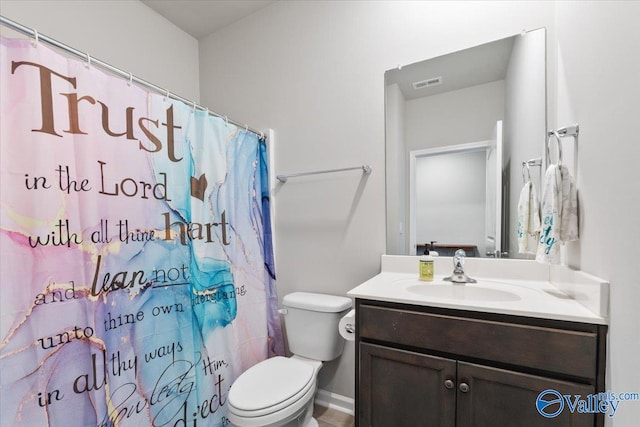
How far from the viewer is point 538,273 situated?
1.29 m

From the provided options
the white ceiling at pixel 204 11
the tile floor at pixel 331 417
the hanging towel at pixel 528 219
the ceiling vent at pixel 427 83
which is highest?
the white ceiling at pixel 204 11

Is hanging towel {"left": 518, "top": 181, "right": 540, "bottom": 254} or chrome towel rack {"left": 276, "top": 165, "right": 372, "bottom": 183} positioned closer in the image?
hanging towel {"left": 518, "top": 181, "right": 540, "bottom": 254}

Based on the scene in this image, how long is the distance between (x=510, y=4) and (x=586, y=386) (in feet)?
A: 5.23

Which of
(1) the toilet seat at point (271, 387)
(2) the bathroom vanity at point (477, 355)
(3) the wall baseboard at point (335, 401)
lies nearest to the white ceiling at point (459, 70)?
(2) the bathroom vanity at point (477, 355)

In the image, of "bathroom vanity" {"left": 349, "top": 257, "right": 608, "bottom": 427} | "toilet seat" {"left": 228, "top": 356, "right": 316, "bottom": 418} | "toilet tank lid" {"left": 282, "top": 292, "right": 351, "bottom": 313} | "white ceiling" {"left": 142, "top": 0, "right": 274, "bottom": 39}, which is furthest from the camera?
"white ceiling" {"left": 142, "top": 0, "right": 274, "bottom": 39}

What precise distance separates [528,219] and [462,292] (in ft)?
1.42

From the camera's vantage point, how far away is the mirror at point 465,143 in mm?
1330

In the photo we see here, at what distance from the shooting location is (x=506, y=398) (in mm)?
936

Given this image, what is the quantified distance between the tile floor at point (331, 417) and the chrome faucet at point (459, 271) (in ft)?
3.44

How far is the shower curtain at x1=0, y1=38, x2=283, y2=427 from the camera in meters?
0.92

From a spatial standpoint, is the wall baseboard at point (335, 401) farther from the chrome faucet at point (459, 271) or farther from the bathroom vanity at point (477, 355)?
the chrome faucet at point (459, 271)

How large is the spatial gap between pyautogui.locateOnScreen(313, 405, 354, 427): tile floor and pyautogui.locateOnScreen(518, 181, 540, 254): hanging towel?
1.36m

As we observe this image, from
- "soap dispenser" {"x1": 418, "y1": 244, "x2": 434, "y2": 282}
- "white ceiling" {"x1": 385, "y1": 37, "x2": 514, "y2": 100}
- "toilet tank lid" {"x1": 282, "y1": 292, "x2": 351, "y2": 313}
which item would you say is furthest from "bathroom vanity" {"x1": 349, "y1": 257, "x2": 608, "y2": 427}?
"white ceiling" {"x1": 385, "y1": 37, "x2": 514, "y2": 100}

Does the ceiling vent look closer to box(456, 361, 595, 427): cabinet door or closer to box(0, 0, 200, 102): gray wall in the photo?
box(456, 361, 595, 427): cabinet door
